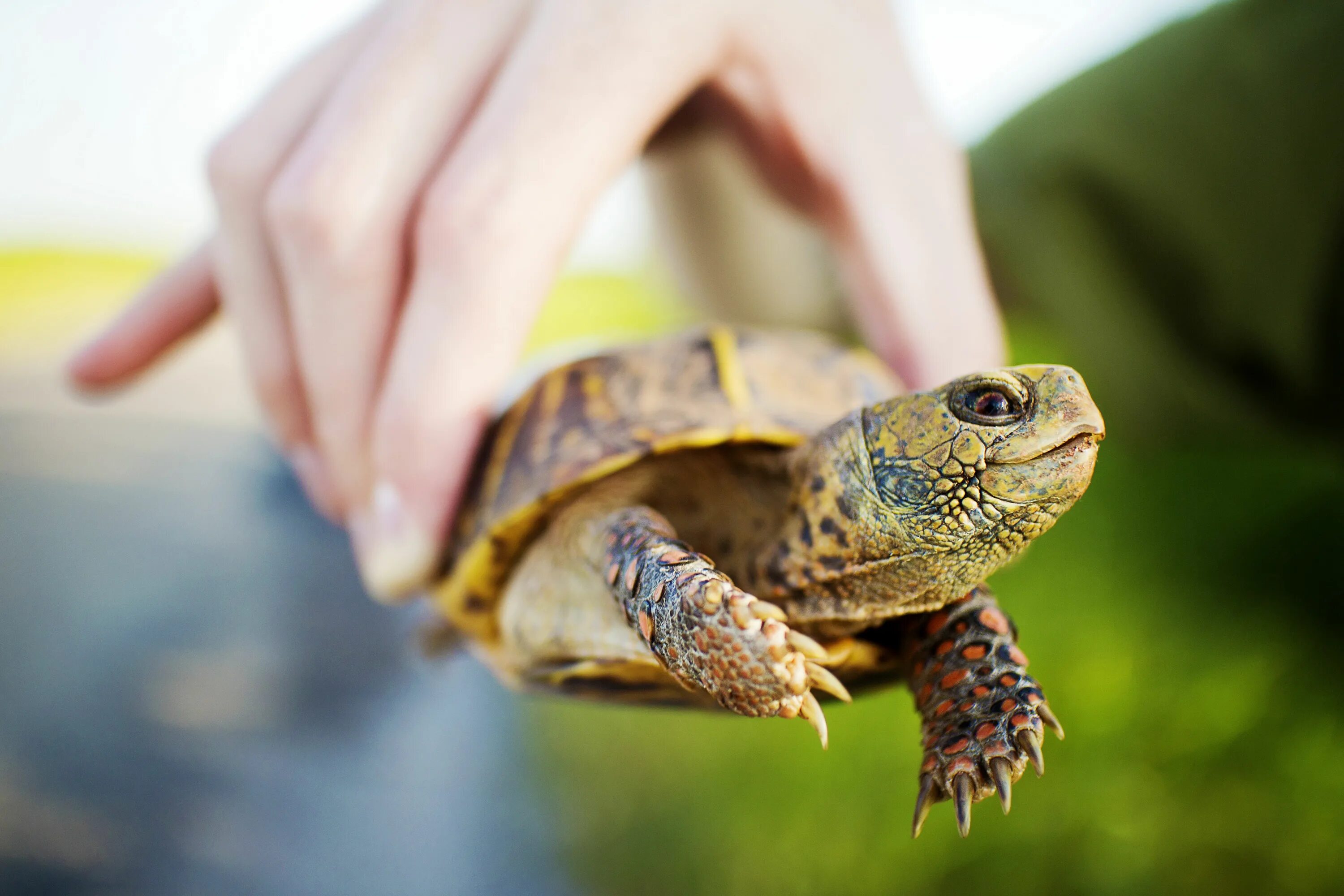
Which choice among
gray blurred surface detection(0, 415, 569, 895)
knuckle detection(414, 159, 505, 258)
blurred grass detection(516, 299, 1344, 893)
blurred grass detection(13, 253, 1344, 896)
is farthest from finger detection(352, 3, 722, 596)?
blurred grass detection(516, 299, 1344, 893)

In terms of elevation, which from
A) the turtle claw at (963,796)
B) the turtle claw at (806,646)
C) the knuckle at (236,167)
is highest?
the knuckle at (236,167)

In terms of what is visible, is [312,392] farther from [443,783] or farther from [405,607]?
[405,607]

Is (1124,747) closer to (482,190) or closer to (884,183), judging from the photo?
(884,183)

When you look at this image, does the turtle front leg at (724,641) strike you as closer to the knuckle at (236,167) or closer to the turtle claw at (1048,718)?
the turtle claw at (1048,718)

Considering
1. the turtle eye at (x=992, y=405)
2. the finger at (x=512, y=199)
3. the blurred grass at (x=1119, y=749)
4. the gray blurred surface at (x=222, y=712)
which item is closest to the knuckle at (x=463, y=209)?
the finger at (x=512, y=199)

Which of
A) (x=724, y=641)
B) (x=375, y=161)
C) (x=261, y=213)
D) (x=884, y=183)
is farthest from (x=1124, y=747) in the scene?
(x=261, y=213)

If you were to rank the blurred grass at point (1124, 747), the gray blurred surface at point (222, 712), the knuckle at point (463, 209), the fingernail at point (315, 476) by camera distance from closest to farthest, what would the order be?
the knuckle at point (463, 209) < the fingernail at point (315, 476) < the blurred grass at point (1124, 747) < the gray blurred surface at point (222, 712)
